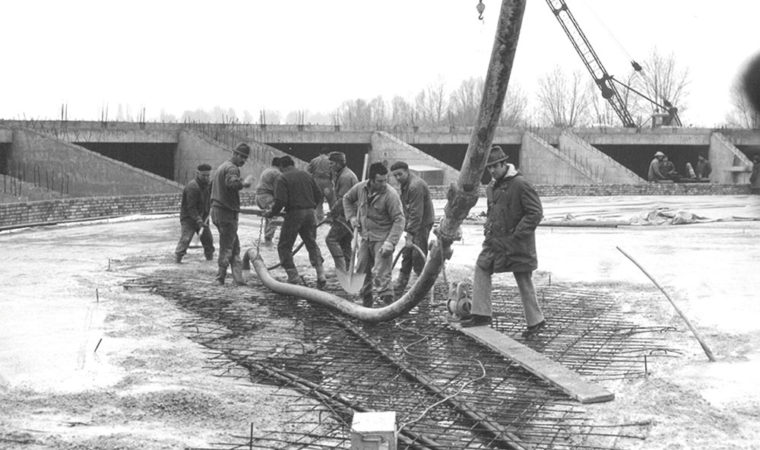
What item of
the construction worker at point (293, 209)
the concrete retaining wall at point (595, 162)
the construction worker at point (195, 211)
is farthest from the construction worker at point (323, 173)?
the concrete retaining wall at point (595, 162)

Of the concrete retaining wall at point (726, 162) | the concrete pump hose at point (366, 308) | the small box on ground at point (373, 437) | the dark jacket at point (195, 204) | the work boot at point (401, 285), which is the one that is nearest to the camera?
the small box on ground at point (373, 437)

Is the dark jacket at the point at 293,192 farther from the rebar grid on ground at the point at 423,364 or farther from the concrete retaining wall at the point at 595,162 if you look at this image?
the concrete retaining wall at the point at 595,162

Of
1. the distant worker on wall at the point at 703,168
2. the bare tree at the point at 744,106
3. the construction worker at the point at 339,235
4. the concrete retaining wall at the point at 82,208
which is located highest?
the bare tree at the point at 744,106

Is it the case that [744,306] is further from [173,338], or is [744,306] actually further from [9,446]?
[9,446]

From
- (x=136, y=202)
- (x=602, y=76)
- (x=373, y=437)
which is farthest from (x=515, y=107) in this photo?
(x=373, y=437)

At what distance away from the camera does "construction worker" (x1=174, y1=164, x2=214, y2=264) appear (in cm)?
1320

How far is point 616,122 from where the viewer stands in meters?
62.4

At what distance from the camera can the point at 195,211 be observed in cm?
1327

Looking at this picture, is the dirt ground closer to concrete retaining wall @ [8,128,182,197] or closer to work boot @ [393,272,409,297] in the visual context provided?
work boot @ [393,272,409,297]

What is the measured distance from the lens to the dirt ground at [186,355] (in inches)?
206

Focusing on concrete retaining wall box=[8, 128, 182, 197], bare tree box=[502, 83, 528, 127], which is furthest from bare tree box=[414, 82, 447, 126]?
concrete retaining wall box=[8, 128, 182, 197]

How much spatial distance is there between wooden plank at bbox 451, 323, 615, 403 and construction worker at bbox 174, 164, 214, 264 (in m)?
6.09

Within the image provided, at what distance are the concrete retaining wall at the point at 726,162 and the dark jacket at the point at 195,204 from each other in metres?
29.5

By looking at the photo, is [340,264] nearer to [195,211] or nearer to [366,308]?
[366,308]
